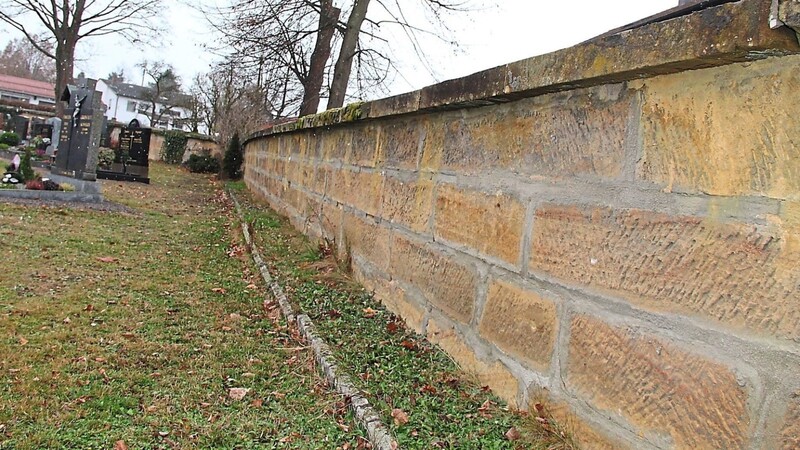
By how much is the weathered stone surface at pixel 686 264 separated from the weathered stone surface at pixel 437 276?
77 centimetres

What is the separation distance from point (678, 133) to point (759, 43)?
360mm

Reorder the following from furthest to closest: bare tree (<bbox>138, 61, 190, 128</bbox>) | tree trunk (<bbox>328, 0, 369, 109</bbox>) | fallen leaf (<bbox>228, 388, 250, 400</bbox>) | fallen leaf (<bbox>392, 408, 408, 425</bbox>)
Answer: bare tree (<bbox>138, 61, 190, 128</bbox>), tree trunk (<bbox>328, 0, 369, 109</bbox>), fallen leaf (<bbox>228, 388, 250, 400</bbox>), fallen leaf (<bbox>392, 408, 408, 425</bbox>)

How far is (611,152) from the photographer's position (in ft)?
6.36

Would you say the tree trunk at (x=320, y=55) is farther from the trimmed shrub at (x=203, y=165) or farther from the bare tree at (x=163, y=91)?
the bare tree at (x=163, y=91)

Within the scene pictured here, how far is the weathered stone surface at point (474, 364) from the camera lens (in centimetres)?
244

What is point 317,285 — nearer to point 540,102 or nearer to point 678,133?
point 540,102

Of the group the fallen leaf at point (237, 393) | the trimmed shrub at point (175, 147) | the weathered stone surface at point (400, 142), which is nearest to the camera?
the fallen leaf at point (237, 393)

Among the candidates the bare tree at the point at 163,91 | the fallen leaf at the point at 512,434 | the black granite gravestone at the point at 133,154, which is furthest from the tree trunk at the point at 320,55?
the bare tree at the point at 163,91

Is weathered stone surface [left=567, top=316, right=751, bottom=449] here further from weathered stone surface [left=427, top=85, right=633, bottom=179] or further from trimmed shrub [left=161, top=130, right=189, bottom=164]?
trimmed shrub [left=161, top=130, right=189, bottom=164]

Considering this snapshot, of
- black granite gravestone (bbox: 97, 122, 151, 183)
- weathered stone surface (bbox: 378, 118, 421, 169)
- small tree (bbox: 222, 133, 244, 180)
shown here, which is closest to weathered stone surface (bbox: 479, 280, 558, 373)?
weathered stone surface (bbox: 378, 118, 421, 169)

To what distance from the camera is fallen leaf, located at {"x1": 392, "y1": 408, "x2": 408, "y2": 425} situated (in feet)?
7.68

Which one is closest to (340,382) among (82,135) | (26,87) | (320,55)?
(82,135)

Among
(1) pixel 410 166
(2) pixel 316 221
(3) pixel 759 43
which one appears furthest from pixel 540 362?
(2) pixel 316 221

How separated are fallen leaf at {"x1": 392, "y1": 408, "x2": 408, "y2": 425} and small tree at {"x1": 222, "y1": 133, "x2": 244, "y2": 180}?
2250cm
